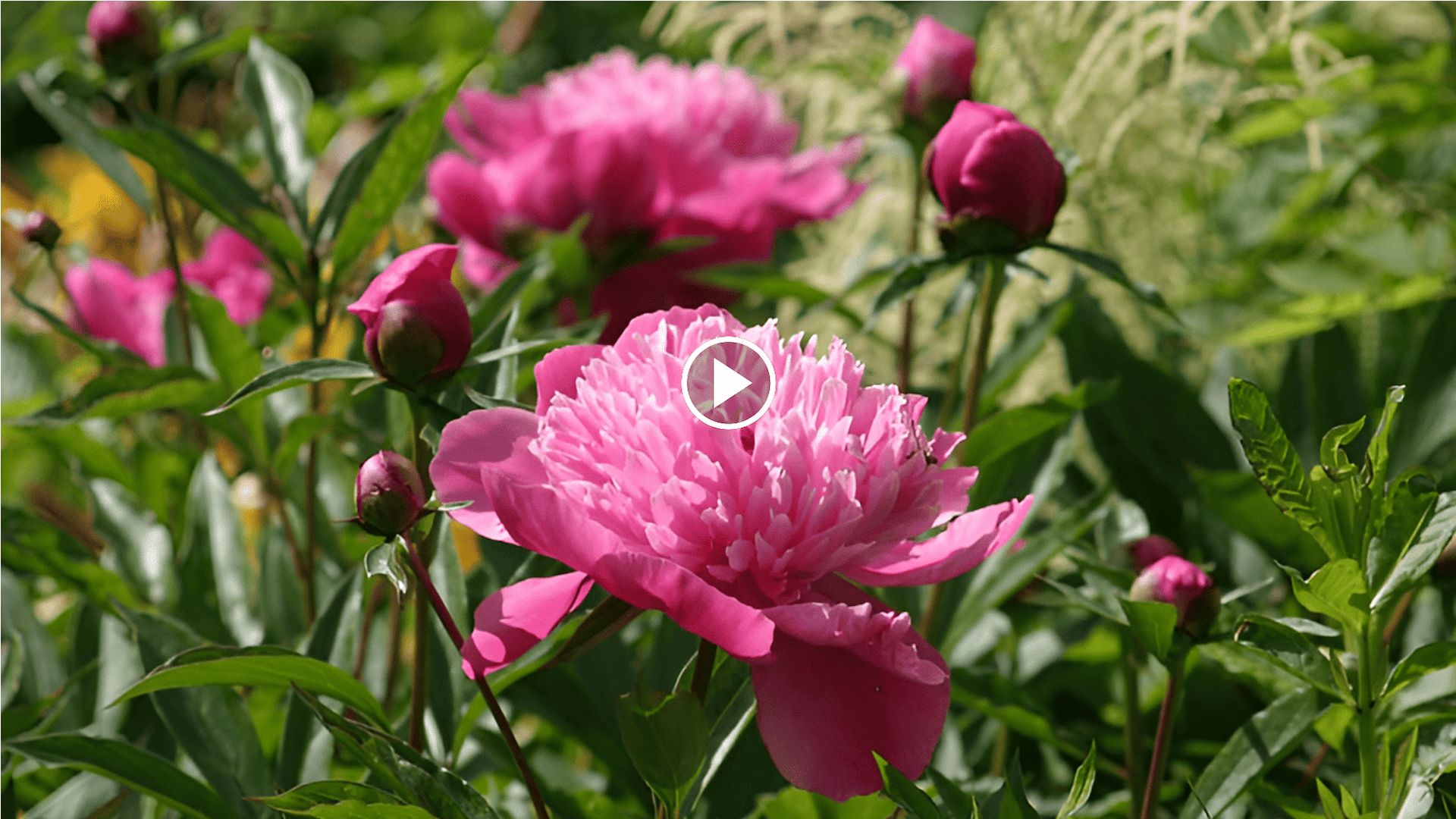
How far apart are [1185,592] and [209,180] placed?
472 mm

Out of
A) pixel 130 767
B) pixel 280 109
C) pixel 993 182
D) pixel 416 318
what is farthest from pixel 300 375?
pixel 280 109

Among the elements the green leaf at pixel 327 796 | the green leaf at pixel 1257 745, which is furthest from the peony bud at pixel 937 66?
the green leaf at pixel 327 796

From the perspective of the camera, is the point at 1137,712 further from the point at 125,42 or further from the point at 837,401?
the point at 125,42

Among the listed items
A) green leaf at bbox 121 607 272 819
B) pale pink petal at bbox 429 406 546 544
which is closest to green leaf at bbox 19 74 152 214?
green leaf at bbox 121 607 272 819

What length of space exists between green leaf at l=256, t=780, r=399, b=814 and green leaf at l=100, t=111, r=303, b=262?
305 mm

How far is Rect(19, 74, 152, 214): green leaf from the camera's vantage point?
2.06ft

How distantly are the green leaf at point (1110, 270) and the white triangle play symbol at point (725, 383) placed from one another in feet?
0.61

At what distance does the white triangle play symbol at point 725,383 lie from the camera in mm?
338

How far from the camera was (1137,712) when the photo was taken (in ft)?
1.65

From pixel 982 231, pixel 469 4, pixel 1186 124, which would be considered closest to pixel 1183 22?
pixel 982 231

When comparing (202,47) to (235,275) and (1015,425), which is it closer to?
(235,275)

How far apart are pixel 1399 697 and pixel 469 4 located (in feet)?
4.29

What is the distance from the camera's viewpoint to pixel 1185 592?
390mm

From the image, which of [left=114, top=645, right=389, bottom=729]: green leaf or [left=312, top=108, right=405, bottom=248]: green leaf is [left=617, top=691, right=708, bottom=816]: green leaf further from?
[left=312, top=108, right=405, bottom=248]: green leaf
